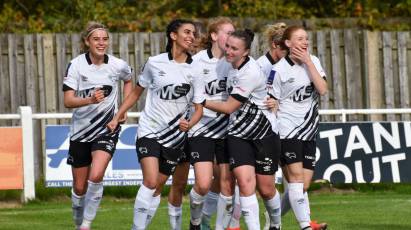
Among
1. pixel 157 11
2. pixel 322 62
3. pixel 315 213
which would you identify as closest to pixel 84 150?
pixel 315 213

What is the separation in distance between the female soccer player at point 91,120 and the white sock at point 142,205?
1164 mm

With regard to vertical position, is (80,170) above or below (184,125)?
below

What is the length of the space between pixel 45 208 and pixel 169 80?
18.4 feet

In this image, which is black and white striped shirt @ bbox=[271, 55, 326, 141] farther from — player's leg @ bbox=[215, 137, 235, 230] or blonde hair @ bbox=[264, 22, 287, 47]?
player's leg @ bbox=[215, 137, 235, 230]

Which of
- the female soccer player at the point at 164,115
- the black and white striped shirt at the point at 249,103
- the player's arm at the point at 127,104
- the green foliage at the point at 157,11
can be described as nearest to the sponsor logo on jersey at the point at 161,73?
the female soccer player at the point at 164,115

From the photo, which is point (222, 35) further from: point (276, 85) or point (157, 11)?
point (157, 11)

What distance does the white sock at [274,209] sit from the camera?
45.3 feet

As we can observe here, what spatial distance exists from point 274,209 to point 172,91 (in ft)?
5.23

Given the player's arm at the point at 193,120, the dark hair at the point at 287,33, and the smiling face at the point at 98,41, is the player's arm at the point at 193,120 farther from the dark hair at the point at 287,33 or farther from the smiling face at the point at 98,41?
the smiling face at the point at 98,41

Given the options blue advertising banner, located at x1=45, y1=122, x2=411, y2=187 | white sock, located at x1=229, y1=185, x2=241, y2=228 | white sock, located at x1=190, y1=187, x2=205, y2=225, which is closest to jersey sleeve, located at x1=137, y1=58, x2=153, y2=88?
white sock, located at x1=190, y1=187, x2=205, y2=225

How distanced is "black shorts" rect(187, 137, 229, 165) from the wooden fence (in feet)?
23.6

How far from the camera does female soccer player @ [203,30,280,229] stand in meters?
13.3

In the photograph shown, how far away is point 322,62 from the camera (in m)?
22.3

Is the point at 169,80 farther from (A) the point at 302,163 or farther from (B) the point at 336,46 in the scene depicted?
(B) the point at 336,46
